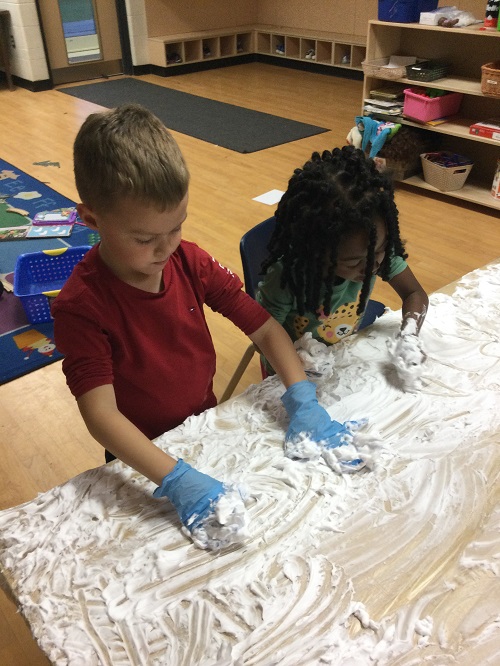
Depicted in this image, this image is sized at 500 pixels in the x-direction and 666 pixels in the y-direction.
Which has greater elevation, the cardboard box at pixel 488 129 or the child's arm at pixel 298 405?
the child's arm at pixel 298 405

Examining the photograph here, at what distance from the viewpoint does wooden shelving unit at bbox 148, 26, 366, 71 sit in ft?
21.5

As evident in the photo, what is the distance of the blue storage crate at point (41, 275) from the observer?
2539mm

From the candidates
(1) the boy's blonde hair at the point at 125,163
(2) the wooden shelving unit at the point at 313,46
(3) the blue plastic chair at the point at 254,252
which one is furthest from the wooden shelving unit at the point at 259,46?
(1) the boy's blonde hair at the point at 125,163

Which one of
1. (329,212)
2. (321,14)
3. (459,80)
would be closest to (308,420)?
(329,212)

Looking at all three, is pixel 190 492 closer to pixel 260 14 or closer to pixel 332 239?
pixel 332 239

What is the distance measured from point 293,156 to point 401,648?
4.14 meters

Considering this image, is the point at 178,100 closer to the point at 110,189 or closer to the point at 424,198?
the point at 424,198

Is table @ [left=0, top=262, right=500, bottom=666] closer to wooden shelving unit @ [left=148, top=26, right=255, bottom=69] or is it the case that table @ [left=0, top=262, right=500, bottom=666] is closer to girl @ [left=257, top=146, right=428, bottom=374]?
girl @ [left=257, top=146, right=428, bottom=374]

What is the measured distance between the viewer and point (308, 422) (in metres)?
0.95

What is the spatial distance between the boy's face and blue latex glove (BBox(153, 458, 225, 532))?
33cm

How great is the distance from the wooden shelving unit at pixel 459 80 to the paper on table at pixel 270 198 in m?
0.92

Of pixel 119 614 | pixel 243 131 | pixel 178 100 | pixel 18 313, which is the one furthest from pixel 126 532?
pixel 178 100

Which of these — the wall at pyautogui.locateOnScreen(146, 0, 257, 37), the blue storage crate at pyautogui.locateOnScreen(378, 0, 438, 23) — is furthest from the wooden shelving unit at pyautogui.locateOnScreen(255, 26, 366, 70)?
the blue storage crate at pyautogui.locateOnScreen(378, 0, 438, 23)

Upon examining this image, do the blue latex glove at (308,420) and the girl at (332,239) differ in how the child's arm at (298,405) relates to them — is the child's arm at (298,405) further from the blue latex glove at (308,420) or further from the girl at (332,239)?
the girl at (332,239)
